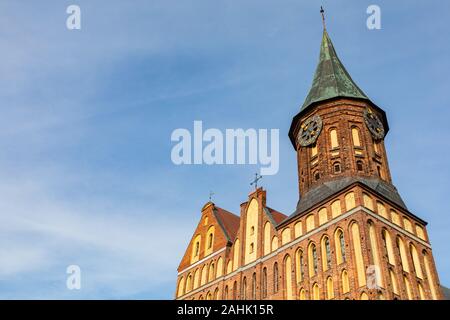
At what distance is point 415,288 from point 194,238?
1788cm

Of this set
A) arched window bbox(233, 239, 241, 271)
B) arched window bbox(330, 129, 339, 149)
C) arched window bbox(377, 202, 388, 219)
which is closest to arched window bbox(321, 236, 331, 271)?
arched window bbox(377, 202, 388, 219)

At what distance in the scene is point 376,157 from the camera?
33.2 m

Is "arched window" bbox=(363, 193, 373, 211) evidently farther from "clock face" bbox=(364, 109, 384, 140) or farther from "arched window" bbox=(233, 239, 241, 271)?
"arched window" bbox=(233, 239, 241, 271)

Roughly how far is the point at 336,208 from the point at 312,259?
10.6ft

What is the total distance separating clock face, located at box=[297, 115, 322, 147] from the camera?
3450cm

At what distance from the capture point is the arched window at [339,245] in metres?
26.8

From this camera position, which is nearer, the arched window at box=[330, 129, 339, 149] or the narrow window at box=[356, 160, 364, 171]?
the narrow window at box=[356, 160, 364, 171]

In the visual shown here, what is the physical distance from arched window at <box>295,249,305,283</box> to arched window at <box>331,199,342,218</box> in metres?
3.01

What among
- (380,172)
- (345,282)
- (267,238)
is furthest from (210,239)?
(345,282)

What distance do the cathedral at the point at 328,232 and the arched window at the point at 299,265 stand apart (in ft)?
0.19

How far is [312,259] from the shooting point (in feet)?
94.1
